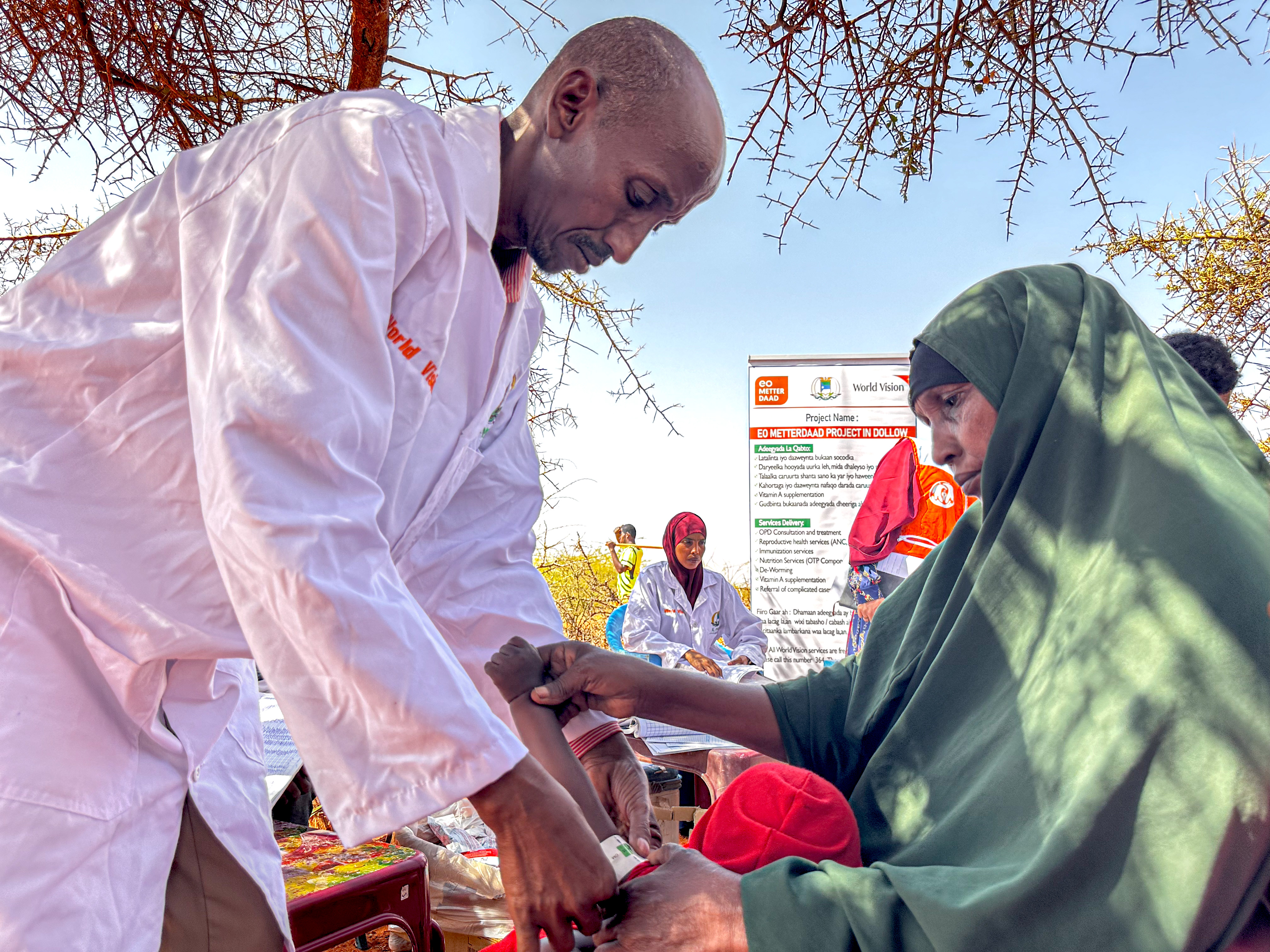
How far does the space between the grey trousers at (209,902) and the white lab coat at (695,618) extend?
23.5 feet

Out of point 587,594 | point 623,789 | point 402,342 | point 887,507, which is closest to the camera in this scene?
point 402,342

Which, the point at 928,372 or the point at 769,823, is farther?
the point at 928,372

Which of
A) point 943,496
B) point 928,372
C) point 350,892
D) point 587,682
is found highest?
point 943,496

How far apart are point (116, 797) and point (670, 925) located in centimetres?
84

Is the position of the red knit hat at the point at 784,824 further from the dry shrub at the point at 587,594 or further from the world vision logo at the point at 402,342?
the dry shrub at the point at 587,594

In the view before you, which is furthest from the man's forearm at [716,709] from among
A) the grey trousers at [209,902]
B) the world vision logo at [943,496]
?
the world vision logo at [943,496]

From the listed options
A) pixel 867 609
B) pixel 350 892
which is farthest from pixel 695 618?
pixel 350 892

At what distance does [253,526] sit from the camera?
40.7 inches

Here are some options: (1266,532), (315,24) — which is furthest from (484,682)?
(315,24)

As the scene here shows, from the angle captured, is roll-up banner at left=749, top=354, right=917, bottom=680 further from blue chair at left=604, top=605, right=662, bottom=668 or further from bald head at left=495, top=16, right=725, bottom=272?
bald head at left=495, top=16, right=725, bottom=272

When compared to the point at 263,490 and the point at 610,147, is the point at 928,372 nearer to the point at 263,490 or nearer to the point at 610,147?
the point at 610,147

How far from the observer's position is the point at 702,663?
7.50 m

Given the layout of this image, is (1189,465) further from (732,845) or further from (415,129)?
(415,129)

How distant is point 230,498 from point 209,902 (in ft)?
2.52
